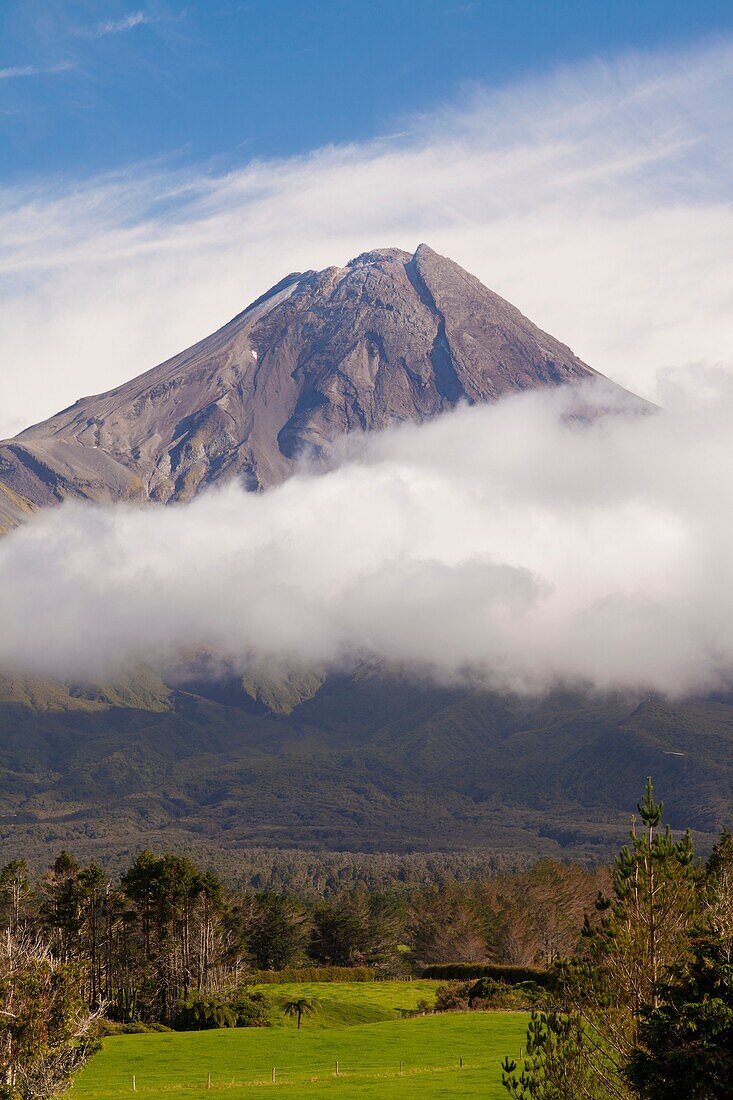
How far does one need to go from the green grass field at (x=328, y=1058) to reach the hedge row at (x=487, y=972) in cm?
2121

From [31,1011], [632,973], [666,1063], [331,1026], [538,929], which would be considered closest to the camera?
[666,1063]

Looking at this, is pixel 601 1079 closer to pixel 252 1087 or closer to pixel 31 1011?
pixel 31 1011

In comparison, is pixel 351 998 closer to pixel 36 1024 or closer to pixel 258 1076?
pixel 258 1076

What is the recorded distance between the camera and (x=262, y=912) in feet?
462

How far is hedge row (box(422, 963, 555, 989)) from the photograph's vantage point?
360 ft

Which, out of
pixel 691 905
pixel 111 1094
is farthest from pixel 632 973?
pixel 111 1094

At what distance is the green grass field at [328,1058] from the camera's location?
5738cm

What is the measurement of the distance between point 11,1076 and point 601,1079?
17.7 meters

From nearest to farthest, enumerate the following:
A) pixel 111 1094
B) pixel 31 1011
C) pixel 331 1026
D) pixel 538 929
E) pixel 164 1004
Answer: pixel 31 1011 < pixel 111 1094 < pixel 331 1026 < pixel 164 1004 < pixel 538 929

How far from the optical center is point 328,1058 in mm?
71000

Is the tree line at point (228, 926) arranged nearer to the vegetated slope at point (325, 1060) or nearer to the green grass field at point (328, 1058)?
the green grass field at point (328, 1058)

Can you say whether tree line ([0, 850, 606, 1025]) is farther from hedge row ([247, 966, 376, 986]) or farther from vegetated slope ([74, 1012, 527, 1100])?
vegetated slope ([74, 1012, 527, 1100])

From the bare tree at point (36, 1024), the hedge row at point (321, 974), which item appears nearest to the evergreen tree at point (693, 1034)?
the bare tree at point (36, 1024)

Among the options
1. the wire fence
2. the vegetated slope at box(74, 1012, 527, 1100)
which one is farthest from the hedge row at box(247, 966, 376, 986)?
the wire fence
